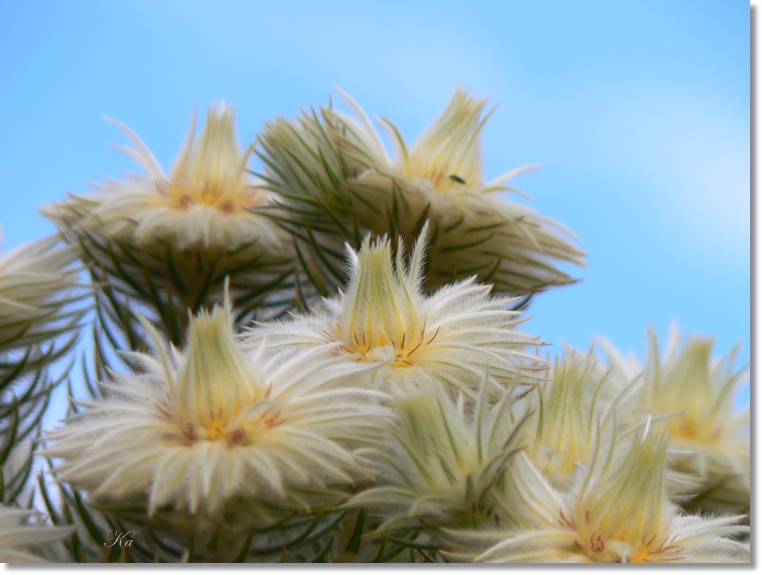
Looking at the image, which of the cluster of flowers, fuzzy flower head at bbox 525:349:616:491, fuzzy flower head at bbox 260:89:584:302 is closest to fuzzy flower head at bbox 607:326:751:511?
the cluster of flowers

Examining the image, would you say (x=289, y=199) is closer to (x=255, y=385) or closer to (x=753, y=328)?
(x=255, y=385)

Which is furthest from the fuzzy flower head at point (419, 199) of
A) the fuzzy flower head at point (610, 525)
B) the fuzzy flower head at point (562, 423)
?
the fuzzy flower head at point (610, 525)

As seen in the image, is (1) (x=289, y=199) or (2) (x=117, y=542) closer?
(2) (x=117, y=542)

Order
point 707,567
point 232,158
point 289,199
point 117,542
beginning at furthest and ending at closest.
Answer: point 232,158 < point 289,199 < point 117,542 < point 707,567

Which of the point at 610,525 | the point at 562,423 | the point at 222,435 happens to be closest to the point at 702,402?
the point at 562,423

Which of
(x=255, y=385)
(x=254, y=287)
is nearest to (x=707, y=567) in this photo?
(x=255, y=385)

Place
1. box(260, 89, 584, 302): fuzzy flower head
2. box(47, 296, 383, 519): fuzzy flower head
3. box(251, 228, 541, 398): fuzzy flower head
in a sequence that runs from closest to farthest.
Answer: box(47, 296, 383, 519): fuzzy flower head
box(251, 228, 541, 398): fuzzy flower head
box(260, 89, 584, 302): fuzzy flower head

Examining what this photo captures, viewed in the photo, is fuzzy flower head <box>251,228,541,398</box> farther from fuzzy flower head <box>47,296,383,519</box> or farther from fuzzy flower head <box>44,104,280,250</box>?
fuzzy flower head <box>44,104,280,250</box>
